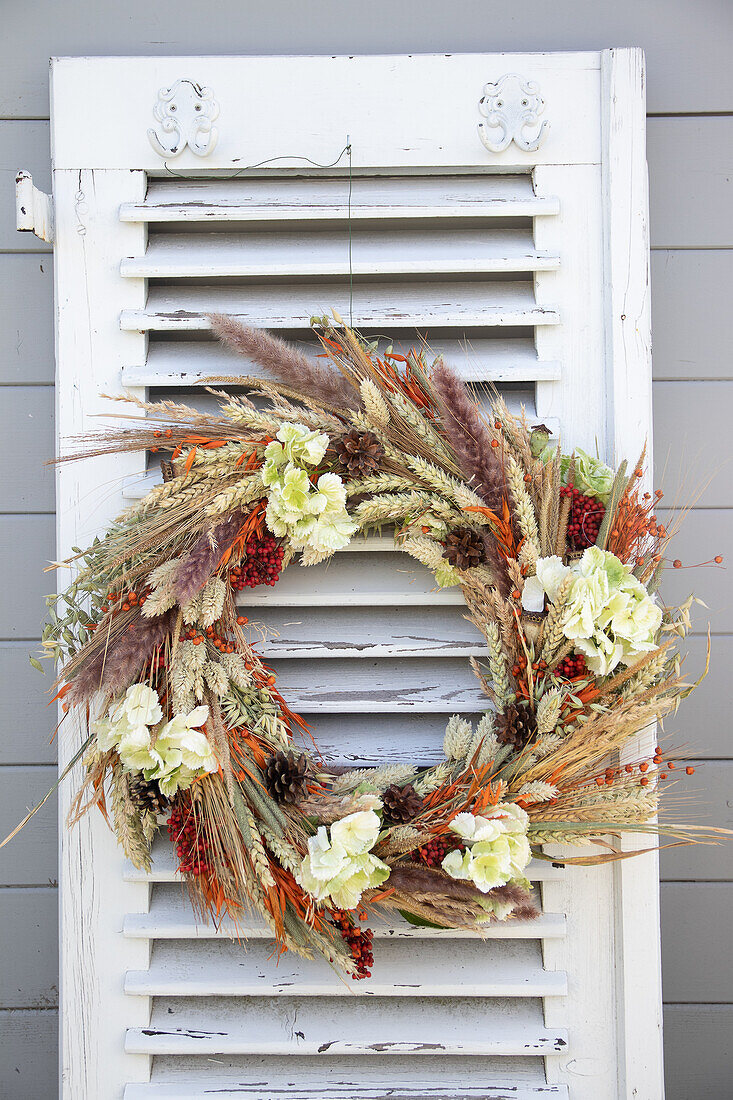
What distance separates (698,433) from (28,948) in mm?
1410

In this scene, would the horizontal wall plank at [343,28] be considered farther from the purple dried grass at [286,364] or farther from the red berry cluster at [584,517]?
the red berry cluster at [584,517]

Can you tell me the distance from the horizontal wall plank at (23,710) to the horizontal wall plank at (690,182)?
1259 millimetres

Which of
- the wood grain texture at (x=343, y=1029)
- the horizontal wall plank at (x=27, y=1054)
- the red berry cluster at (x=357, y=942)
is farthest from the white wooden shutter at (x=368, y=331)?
the horizontal wall plank at (x=27, y=1054)

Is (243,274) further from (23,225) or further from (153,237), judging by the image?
(23,225)

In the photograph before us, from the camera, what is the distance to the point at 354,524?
36.9 inches

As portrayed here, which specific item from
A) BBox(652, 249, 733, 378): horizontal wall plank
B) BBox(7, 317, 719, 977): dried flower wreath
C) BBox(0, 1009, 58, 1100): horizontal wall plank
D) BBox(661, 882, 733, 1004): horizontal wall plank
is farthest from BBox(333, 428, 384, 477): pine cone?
BBox(0, 1009, 58, 1100): horizontal wall plank

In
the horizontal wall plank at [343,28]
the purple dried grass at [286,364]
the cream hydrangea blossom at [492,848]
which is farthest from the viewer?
the horizontal wall plank at [343,28]

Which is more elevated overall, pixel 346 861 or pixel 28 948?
pixel 346 861

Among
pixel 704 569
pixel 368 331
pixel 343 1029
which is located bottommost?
pixel 343 1029

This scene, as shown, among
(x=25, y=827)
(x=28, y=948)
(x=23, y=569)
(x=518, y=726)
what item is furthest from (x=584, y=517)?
(x=28, y=948)

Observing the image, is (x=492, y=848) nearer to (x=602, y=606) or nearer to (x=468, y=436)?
(x=602, y=606)

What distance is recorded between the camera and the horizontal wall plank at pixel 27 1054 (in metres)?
1.16

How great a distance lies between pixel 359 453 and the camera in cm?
93

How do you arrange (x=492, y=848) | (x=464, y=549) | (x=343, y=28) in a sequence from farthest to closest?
(x=343, y=28), (x=464, y=549), (x=492, y=848)
